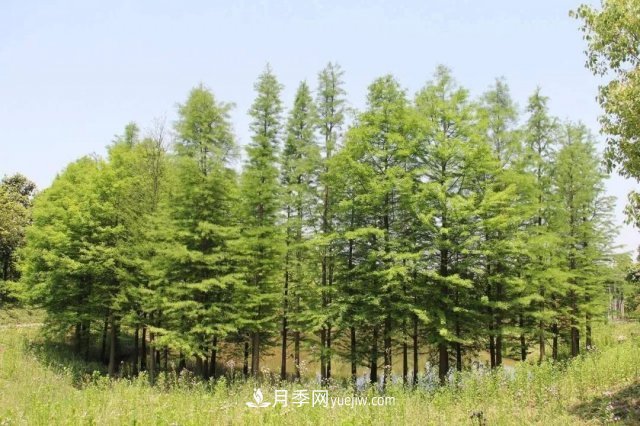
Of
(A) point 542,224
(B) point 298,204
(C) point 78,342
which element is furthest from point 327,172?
(C) point 78,342

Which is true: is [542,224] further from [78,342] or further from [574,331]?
[78,342]

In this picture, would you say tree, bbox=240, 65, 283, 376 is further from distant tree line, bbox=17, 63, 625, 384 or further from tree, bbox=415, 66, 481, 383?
tree, bbox=415, 66, 481, 383

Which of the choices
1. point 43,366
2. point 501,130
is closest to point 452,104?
point 501,130

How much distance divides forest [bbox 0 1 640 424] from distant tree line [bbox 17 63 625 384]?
0.37ft

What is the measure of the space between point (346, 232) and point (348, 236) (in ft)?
3.36

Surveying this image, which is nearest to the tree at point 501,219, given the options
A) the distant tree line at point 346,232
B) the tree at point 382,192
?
the distant tree line at point 346,232

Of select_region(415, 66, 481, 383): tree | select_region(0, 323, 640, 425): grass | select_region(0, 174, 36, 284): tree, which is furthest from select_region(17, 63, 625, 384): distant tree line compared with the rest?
select_region(0, 174, 36, 284): tree

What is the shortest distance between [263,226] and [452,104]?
11.3 meters

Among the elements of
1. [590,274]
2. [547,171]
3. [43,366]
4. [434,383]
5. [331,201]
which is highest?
[547,171]

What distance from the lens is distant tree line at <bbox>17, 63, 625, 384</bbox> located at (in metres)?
19.6

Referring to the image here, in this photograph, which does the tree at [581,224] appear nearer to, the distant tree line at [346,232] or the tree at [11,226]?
the distant tree line at [346,232]

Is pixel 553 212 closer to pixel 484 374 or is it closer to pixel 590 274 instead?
pixel 590 274

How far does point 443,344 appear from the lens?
1883cm

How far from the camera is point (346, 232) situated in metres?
21.2
